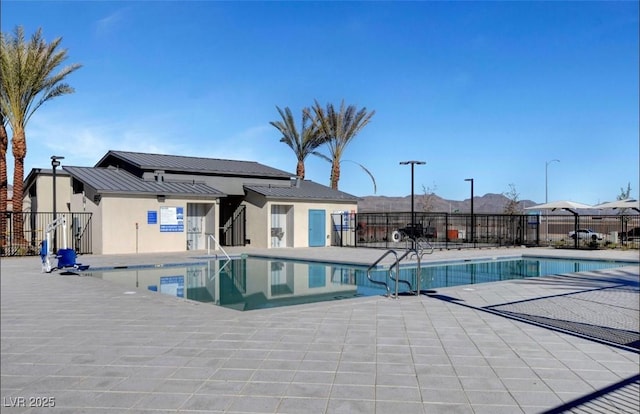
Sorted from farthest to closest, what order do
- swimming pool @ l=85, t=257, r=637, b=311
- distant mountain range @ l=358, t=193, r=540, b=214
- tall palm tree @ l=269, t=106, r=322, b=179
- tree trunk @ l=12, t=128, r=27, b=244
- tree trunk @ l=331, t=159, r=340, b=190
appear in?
distant mountain range @ l=358, t=193, r=540, b=214 < tree trunk @ l=331, t=159, r=340, b=190 < tall palm tree @ l=269, t=106, r=322, b=179 < tree trunk @ l=12, t=128, r=27, b=244 < swimming pool @ l=85, t=257, r=637, b=311

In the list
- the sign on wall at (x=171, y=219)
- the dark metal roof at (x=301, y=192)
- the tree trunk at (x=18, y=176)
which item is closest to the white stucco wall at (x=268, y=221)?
the dark metal roof at (x=301, y=192)

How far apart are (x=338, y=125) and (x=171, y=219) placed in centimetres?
1458

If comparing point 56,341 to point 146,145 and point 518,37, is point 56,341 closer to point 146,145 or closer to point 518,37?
point 518,37

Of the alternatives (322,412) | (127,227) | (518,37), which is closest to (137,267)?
(127,227)

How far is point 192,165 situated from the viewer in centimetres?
2428

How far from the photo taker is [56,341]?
18.7 ft

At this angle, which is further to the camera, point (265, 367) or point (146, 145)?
A: point (146, 145)

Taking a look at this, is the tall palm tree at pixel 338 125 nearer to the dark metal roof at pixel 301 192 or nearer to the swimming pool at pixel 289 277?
the dark metal roof at pixel 301 192

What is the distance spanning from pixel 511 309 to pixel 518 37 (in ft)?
37.4

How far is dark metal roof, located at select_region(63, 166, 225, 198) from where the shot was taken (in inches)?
758

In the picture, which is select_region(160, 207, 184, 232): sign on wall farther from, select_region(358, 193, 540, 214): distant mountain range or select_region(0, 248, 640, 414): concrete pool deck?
select_region(358, 193, 540, 214): distant mountain range

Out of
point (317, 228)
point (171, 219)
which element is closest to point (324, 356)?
point (171, 219)

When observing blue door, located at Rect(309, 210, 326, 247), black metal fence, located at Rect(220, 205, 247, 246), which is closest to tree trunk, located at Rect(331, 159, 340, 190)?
blue door, located at Rect(309, 210, 326, 247)

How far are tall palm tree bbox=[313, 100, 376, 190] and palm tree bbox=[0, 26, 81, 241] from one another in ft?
49.8
